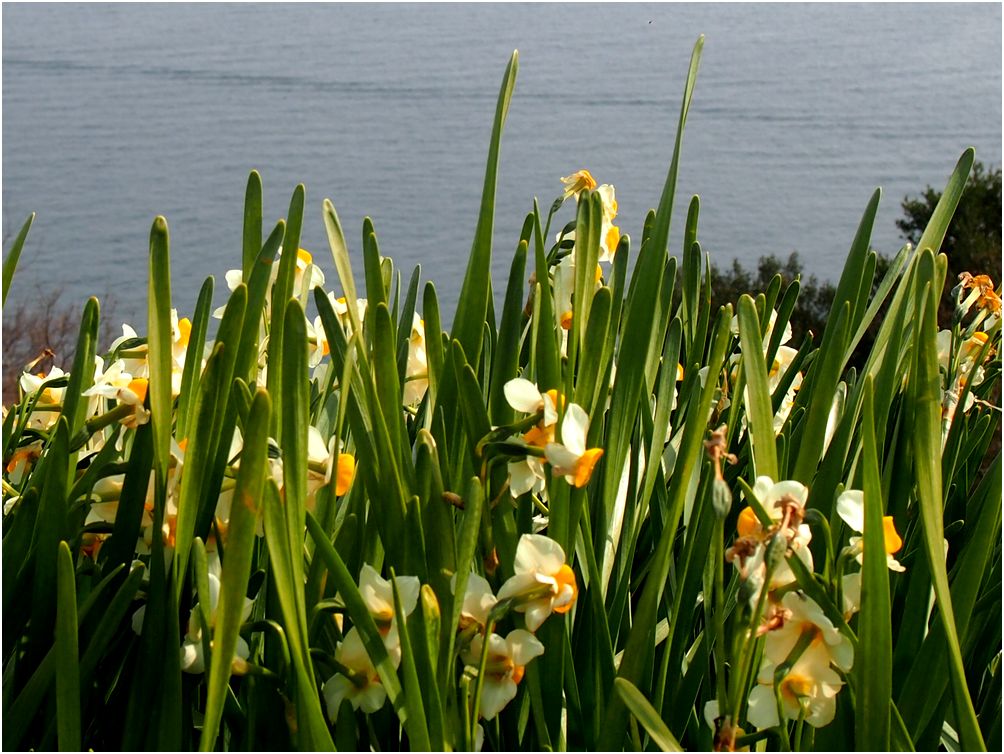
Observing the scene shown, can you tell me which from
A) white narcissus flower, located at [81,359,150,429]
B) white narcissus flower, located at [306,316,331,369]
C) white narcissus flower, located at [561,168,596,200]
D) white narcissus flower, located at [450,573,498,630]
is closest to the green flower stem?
white narcissus flower, located at [450,573,498,630]

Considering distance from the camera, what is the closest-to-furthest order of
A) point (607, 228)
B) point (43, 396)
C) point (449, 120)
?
point (43, 396) < point (607, 228) < point (449, 120)

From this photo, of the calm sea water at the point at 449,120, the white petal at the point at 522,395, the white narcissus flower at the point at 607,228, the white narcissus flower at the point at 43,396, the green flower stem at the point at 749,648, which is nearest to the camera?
the green flower stem at the point at 749,648

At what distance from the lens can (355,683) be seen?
0.44 metres

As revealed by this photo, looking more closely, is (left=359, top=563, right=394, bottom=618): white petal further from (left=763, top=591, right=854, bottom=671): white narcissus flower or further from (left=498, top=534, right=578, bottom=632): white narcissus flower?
(left=763, top=591, right=854, bottom=671): white narcissus flower

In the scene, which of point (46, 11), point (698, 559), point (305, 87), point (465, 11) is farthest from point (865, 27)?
point (698, 559)

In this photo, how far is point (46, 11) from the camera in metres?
5.95

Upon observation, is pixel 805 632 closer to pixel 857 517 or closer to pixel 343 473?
Answer: pixel 857 517

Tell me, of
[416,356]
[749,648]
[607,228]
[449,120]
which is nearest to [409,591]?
[749,648]

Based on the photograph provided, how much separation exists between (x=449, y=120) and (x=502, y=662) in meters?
5.22

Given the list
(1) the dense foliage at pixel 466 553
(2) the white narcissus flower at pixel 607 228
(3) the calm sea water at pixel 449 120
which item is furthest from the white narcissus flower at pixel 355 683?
(3) the calm sea water at pixel 449 120

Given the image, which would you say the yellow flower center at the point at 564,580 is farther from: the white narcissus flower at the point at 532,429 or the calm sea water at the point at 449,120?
the calm sea water at the point at 449,120

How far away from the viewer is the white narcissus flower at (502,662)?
1.42 feet

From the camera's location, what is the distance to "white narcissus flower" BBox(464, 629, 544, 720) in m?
0.43

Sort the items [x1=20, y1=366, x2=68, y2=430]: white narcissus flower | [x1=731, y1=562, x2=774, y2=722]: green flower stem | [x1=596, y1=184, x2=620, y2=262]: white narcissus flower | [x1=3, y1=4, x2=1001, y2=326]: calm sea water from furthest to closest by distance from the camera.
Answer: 1. [x1=3, y1=4, x2=1001, y2=326]: calm sea water
2. [x1=596, y1=184, x2=620, y2=262]: white narcissus flower
3. [x1=20, y1=366, x2=68, y2=430]: white narcissus flower
4. [x1=731, y1=562, x2=774, y2=722]: green flower stem
